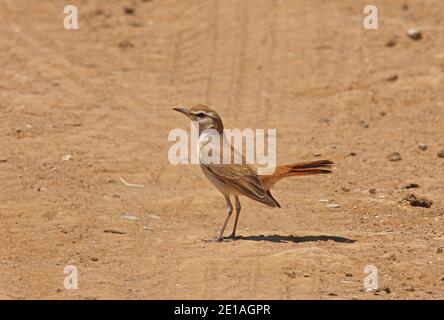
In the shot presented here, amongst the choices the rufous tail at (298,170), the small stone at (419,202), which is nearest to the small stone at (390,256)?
the rufous tail at (298,170)

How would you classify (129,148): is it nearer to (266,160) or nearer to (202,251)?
(266,160)

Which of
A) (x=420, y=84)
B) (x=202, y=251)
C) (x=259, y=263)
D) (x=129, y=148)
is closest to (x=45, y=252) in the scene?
(x=202, y=251)

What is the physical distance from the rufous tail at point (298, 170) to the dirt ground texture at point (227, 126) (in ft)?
1.89

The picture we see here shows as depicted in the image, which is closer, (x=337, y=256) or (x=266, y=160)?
(x=337, y=256)

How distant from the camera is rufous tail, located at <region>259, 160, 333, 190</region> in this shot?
933 centimetres

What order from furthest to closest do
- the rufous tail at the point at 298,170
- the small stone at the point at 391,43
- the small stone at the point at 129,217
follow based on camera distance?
the small stone at the point at 391,43 < the small stone at the point at 129,217 < the rufous tail at the point at 298,170

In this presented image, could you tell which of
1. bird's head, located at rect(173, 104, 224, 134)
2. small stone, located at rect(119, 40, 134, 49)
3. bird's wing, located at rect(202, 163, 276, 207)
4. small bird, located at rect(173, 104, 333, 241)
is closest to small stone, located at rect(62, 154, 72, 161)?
bird's head, located at rect(173, 104, 224, 134)

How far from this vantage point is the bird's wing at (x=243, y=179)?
9.38 metres

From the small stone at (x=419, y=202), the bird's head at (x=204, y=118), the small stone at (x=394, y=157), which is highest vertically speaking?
the bird's head at (x=204, y=118)

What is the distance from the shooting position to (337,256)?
8727 mm

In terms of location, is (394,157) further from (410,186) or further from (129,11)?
(129,11)

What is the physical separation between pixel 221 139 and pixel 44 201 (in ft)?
6.80

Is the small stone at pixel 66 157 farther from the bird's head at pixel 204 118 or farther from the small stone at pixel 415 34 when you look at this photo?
the small stone at pixel 415 34

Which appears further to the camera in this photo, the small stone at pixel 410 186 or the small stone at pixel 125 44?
the small stone at pixel 125 44
